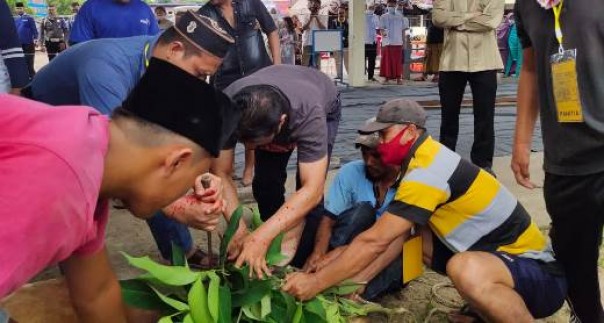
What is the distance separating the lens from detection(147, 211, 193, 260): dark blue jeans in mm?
2823

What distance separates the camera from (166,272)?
2.02m

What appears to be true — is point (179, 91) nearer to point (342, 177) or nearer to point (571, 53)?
point (571, 53)

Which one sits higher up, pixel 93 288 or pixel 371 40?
pixel 93 288

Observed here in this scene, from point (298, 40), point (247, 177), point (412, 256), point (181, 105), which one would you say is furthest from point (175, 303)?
point (298, 40)

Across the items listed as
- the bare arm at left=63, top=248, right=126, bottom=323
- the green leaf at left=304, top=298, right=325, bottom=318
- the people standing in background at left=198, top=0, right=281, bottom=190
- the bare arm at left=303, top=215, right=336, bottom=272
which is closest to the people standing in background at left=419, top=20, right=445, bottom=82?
the people standing in background at left=198, top=0, right=281, bottom=190

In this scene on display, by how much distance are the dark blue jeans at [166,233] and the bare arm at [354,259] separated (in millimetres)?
784

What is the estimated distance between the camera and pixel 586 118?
2.01 m

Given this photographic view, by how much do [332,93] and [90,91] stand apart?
1243mm

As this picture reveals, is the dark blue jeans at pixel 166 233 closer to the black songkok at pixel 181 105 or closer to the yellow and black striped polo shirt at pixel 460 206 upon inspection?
the yellow and black striped polo shirt at pixel 460 206

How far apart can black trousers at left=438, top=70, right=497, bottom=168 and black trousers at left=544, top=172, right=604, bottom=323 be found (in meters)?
2.11

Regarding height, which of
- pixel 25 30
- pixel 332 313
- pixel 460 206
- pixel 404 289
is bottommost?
pixel 404 289

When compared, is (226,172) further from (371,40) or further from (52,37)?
(52,37)

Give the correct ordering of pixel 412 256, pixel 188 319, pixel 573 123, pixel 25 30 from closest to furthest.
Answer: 1. pixel 188 319
2. pixel 573 123
3. pixel 412 256
4. pixel 25 30

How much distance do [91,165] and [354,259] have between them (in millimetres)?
1404
